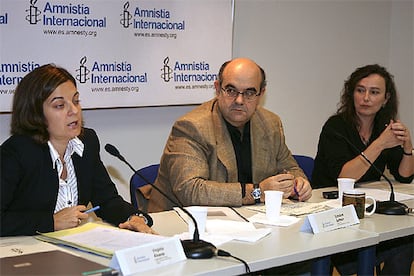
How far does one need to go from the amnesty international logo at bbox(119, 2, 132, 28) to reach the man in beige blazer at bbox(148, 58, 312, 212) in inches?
35.0

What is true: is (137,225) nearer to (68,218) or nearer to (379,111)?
(68,218)

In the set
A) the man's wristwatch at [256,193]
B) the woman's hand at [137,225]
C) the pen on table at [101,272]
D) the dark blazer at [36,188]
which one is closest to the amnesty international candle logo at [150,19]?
the dark blazer at [36,188]

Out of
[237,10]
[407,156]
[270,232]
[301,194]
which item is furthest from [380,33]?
[270,232]

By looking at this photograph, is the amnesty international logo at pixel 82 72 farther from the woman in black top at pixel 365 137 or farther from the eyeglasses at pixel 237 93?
the woman in black top at pixel 365 137

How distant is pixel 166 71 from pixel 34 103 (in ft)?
5.23

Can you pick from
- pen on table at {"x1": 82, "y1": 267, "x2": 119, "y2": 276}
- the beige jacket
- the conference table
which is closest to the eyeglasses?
the beige jacket

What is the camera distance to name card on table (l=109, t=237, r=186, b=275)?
6.10 feet

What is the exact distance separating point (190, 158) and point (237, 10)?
1.72 meters

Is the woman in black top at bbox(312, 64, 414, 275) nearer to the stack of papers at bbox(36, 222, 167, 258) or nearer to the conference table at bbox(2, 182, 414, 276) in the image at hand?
the conference table at bbox(2, 182, 414, 276)

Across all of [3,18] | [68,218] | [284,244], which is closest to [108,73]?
[3,18]

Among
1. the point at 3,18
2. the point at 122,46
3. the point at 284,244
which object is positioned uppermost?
the point at 3,18

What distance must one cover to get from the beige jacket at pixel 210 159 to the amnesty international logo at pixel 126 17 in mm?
887

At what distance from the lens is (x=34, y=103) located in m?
2.46

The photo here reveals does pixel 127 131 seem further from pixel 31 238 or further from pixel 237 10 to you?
pixel 31 238
